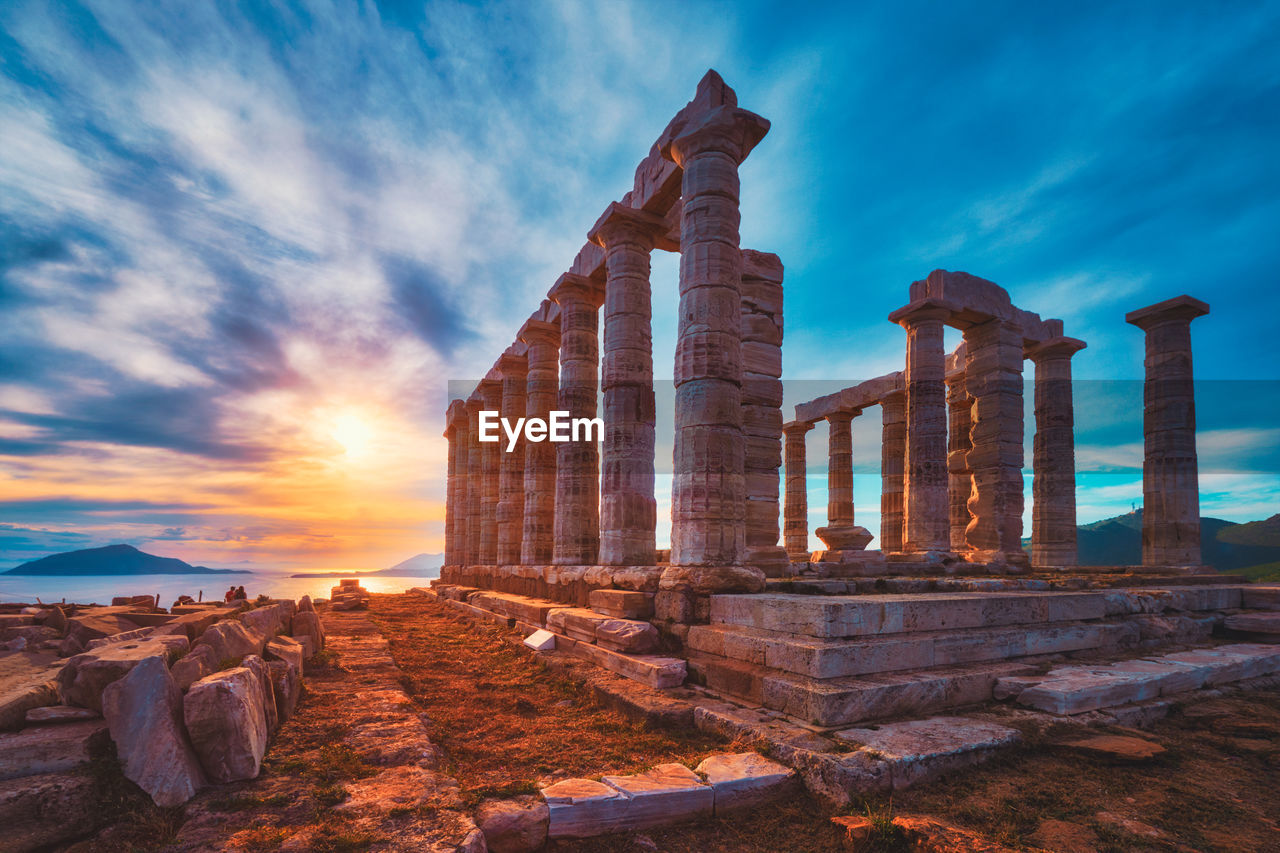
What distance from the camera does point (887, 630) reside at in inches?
245

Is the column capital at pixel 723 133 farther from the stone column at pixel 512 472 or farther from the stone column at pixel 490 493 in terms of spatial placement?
the stone column at pixel 490 493

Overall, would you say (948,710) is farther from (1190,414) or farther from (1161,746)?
(1190,414)

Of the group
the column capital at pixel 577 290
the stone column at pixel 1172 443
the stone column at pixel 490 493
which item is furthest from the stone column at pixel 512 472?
the stone column at pixel 1172 443

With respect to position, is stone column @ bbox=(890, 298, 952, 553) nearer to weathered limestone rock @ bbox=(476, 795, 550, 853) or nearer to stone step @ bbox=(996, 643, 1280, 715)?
stone step @ bbox=(996, 643, 1280, 715)

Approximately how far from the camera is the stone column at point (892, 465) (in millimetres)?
23875

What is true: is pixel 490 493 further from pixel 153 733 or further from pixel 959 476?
pixel 153 733

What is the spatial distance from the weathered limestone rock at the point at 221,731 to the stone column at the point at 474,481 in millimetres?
20604

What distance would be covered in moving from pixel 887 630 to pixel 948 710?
2.83 feet

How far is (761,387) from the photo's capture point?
1391 centimetres

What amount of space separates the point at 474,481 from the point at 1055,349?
21.6 meters

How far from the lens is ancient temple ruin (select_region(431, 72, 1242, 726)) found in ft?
21.4

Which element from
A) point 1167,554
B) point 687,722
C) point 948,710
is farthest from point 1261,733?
point 1167,554

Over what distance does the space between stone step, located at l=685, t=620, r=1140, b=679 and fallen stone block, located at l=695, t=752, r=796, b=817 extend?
1340 millimetres

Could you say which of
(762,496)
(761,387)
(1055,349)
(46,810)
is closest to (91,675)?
(46,810)
